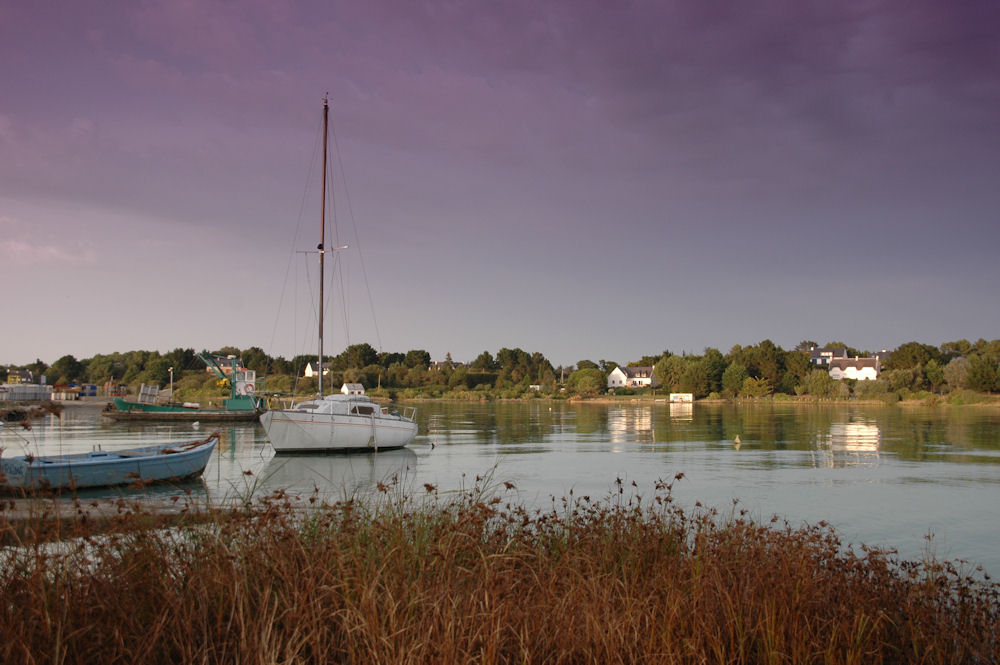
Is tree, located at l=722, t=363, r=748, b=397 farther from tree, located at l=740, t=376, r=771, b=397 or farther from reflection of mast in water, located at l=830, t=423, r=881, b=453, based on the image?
reflection of mast in water, located at l=830, t=423, r=881, b=453

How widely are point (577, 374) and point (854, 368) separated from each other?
2556 inches

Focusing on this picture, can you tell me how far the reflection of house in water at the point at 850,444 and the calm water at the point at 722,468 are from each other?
0.26 feet

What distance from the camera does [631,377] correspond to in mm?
162125

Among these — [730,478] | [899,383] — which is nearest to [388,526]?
[730,478]

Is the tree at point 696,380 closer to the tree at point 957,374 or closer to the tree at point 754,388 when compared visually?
Result: the tree at point 754,388

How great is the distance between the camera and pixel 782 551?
25.8 feet

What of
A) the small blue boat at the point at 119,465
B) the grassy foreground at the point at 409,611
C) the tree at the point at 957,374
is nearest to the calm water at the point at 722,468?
the small blue boat at the point at 119,465

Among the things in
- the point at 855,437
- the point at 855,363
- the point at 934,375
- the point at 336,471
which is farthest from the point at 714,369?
the point at 336,471

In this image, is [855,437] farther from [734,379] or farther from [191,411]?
[734,379]

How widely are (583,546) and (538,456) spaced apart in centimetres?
2092

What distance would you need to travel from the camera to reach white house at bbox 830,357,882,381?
494 feet

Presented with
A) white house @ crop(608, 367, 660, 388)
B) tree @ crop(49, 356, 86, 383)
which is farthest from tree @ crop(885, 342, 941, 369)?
tree @ crop(49, 356, 86, 383)

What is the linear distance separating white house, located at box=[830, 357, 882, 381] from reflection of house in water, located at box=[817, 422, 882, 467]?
369 feet

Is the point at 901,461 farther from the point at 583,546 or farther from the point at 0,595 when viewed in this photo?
the point at 0,595
